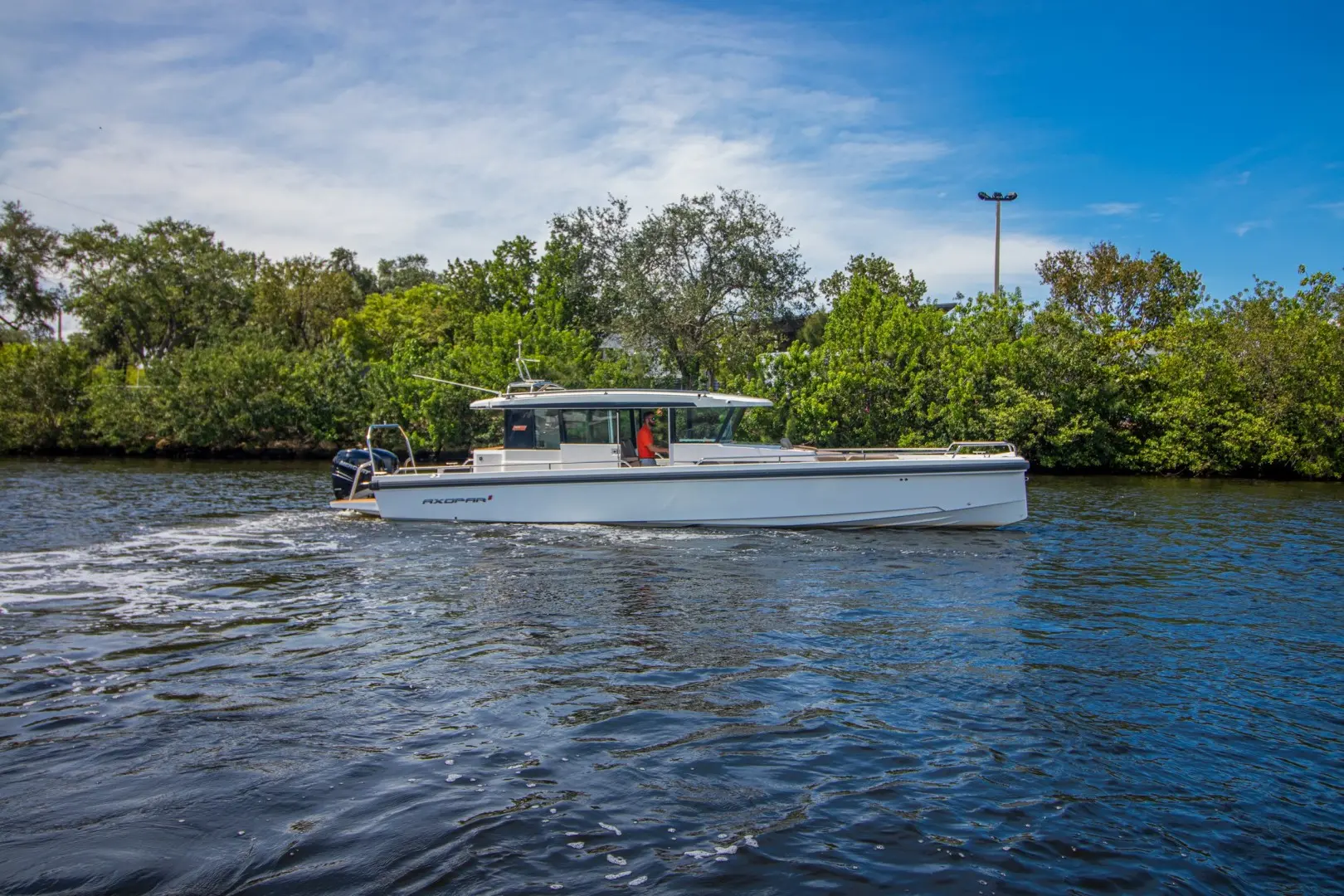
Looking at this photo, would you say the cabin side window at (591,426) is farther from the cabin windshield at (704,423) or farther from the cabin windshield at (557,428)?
the cabin windshield at (704,423)

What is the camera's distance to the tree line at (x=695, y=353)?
32219mm

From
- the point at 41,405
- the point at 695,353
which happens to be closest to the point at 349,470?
the point at 695,353

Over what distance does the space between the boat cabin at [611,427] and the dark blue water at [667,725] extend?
457 centimetres

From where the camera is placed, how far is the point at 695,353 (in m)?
39.2

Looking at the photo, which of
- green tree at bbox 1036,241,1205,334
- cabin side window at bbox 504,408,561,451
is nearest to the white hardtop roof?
cabin side window at bbox 504,408,561,451

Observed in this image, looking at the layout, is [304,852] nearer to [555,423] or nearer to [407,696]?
[407,696]

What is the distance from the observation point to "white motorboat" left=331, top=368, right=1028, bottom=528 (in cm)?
1734

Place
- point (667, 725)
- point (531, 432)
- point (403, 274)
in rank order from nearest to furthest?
point (667, 725) → point (531, 432) → point (403, 274)

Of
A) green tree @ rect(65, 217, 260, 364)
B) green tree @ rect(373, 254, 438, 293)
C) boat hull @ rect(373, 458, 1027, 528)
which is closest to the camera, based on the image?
boat hull @ rect(373, 458, 1027, 528)

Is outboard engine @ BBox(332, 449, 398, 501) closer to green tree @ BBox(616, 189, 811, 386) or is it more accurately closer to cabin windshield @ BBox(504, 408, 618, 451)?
cabin windshield @ BBox(504, 408, 618, 451)

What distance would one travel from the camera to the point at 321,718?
701 cm

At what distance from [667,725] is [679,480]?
10707 mm

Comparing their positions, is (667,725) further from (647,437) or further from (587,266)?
(587,266)

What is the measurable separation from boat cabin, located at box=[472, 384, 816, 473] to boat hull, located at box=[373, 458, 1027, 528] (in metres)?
0.77
